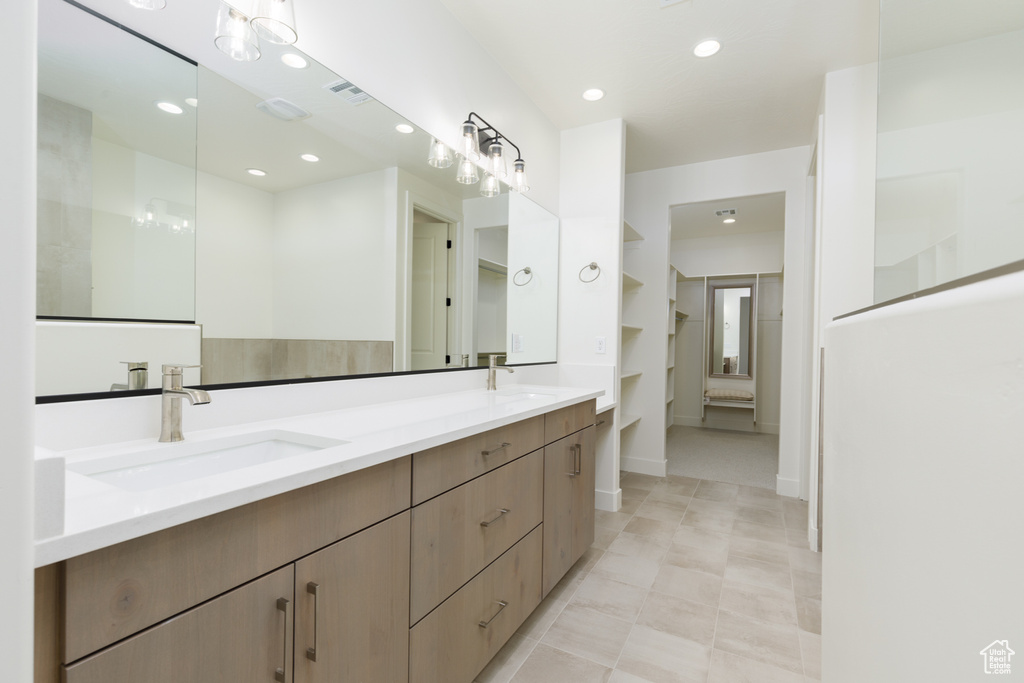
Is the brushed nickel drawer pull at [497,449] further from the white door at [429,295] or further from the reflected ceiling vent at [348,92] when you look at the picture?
the reflected ceiling vent at [348,92]

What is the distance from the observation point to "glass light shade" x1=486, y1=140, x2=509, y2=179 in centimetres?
232

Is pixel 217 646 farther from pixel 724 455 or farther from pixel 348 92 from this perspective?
pixel 724 455

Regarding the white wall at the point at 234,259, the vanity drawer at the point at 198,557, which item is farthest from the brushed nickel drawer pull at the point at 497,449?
the white wall at the point at 234,259

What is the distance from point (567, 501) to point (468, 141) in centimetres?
171

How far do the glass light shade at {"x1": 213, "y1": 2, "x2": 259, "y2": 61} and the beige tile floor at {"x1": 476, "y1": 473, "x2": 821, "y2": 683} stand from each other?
2033 mm

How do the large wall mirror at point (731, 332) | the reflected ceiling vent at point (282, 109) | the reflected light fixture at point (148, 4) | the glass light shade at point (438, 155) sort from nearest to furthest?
the reflected light fixture at point (148, 4) < the reflected ceiling vent at point (282, 109) < the glass light shade at point (438, 155) < the large wall mirror at point (731, 332)

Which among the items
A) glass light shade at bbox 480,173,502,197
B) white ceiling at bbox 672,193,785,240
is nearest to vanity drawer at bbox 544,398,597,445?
glass light shade at bbox 480,173,502,197

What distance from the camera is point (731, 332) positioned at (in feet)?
19.2

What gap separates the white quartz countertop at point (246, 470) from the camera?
22.7 inches

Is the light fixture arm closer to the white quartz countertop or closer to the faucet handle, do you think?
the white quartz countertop

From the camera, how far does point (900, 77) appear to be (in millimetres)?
812

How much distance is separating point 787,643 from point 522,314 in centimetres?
198

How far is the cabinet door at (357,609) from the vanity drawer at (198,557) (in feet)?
0.16

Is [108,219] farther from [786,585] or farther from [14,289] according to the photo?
[786,585]
